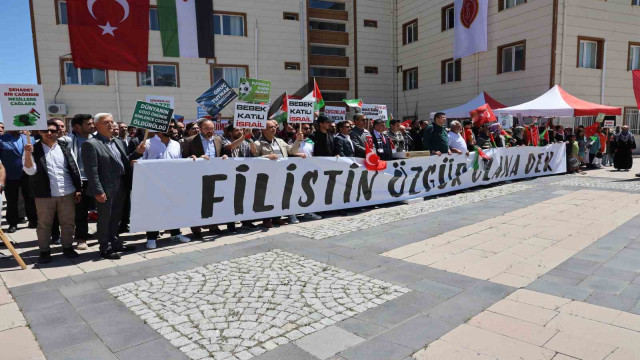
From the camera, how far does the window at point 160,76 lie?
22.5 meters

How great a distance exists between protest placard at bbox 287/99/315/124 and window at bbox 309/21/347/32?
2385 cm

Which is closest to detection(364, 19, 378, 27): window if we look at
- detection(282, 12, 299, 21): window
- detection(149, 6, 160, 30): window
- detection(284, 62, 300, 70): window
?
detection(282, 12, 299, 21): window

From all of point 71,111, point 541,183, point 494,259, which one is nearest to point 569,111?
point 541,183

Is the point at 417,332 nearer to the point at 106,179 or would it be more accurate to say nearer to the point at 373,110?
the point at 106,179

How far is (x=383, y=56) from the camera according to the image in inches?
1156

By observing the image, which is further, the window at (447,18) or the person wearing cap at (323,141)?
the window at (447,18)

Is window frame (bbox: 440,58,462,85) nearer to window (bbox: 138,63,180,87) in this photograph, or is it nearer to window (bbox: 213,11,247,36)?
window (bbox: 213,11,247,36)

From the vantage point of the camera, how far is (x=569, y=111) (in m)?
14.9

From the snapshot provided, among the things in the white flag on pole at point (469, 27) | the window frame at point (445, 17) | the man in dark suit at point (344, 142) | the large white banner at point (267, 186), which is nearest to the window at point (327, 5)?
the window frame at point (445, 17)

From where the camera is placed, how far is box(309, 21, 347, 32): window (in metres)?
29.8

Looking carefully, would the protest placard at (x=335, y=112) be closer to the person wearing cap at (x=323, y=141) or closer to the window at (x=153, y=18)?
the person wearing cap at (x=323, y=141)

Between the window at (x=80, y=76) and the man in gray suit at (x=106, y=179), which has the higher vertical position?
the window at (x=80, y=76)

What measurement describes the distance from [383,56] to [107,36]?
803 inches

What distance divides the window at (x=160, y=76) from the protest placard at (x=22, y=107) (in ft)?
62.1
